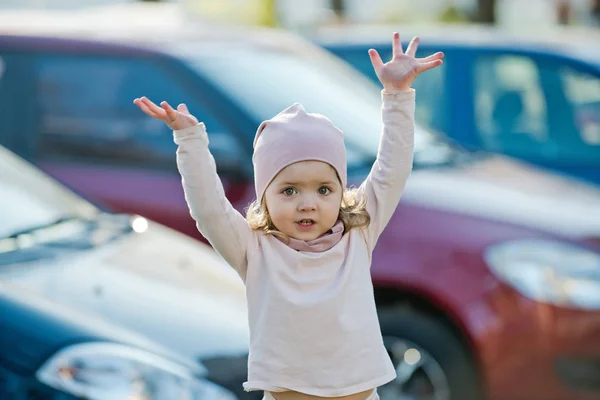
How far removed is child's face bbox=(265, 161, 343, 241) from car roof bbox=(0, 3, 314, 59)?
2.71 metres

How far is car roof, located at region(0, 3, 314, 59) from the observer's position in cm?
511

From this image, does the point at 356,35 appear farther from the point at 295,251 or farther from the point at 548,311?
the point at 295,251

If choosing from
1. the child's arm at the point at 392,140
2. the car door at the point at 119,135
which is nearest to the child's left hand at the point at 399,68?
the child's arm at the point at 392,140

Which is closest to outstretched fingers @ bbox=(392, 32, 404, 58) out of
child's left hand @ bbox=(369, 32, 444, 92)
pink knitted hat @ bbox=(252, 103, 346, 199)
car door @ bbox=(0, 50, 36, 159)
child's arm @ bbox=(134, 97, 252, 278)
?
child's left hand @ bbox=(369, 32, 444, 92)

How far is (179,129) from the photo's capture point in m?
2.34

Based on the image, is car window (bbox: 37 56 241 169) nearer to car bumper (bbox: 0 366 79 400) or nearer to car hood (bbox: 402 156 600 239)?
car hood (bbox: 402 156 600 239)

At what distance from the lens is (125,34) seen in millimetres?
5199

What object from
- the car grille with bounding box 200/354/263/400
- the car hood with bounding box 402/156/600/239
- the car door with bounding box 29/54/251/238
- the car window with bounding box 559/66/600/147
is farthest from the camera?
the car window with bounding box 559/66/600/147

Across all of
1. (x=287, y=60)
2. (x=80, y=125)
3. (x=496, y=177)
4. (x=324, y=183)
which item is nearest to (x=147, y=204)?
(x=80, y=125)

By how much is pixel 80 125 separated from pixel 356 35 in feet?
8.28

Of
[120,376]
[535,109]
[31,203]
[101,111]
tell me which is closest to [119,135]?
[101,111]

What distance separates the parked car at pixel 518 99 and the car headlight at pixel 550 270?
1.98 meters

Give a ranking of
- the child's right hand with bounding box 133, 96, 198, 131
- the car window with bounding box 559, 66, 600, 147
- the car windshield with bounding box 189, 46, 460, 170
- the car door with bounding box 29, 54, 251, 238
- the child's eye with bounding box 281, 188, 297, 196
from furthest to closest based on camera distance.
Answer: the car window with bounding box 559, 66, 600, 147 < the car windshield with bounding box 189, 46, 460, 170 < the car door with bounding box 29, 54, 251, 238 < the child's eye with bounding box 281, 188, 297, 196 < the child's right hand with bounding box 133, 96, 198, 131

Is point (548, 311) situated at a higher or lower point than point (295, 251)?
lower
